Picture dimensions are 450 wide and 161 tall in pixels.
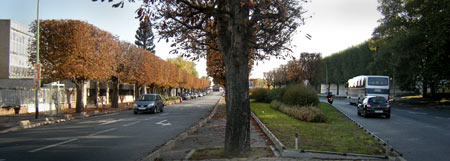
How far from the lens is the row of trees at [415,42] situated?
2998 centimetres

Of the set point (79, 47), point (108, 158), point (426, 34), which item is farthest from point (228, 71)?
point (426, 34)

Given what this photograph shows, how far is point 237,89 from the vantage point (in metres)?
7.64

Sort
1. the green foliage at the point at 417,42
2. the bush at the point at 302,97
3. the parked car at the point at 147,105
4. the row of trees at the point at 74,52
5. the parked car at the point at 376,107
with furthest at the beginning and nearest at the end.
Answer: the green foliage at the point at 417,42
the parked car at the point at 147,105
the bush at the point at 302,97
the row of trees at the point at 74,52
the parked car at the point at 376,107

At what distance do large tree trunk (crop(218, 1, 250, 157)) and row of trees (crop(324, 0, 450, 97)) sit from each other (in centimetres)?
2796

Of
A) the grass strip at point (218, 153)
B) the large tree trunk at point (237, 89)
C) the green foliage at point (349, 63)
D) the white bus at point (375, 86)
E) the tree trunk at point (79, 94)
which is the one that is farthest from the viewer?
the green foliage at point (349, 63)

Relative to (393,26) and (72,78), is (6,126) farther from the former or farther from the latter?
(393,26)

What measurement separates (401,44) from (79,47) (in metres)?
31.6

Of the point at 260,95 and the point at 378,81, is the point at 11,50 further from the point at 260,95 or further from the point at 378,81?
the point at 378,81

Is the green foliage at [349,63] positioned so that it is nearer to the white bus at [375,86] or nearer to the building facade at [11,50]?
the white bus at [375,86]

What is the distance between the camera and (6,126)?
15.4 metres

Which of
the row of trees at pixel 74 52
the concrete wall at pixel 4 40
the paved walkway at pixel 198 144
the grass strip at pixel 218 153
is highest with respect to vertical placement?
the concrete wall at pixel 4 40

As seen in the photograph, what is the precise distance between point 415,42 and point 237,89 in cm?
3304

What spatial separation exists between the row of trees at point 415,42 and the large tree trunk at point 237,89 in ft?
91.7

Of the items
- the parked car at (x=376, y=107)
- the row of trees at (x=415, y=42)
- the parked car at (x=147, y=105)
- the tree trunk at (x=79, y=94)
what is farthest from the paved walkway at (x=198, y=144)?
the row of trees at (x=415, y=42)
